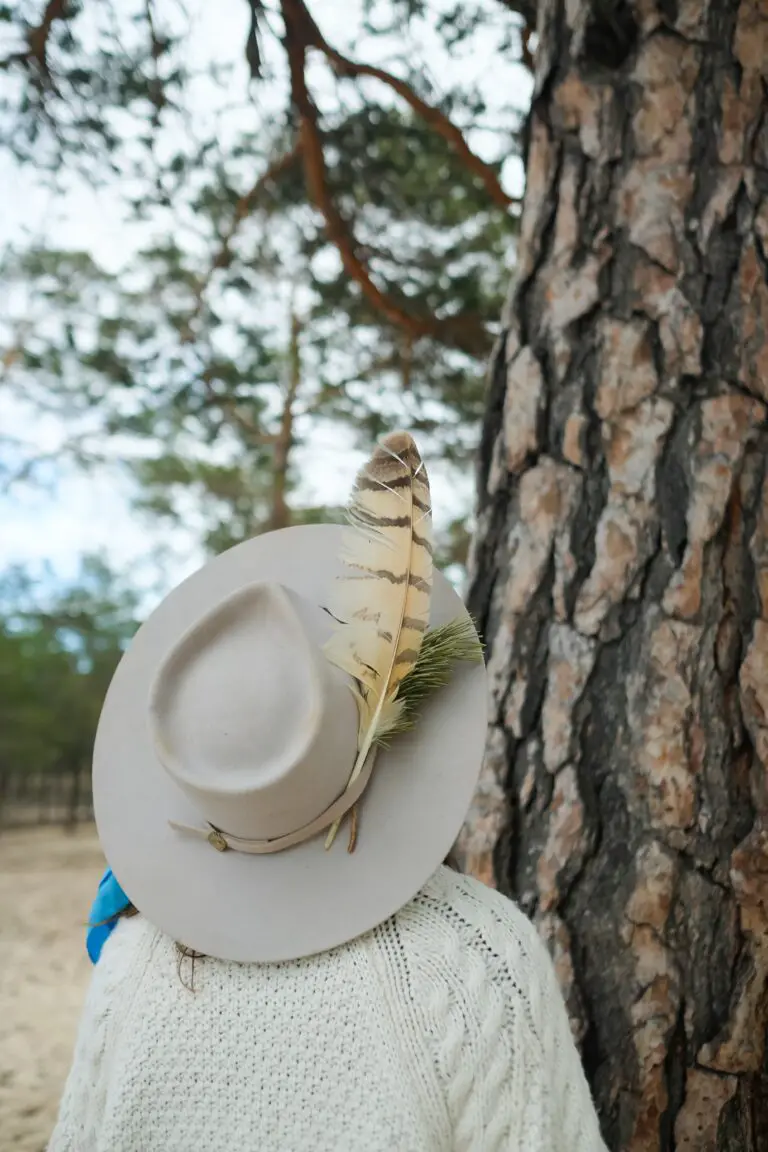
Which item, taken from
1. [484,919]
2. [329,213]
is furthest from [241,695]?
[329,213]

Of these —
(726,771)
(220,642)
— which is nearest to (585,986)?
(726,771)

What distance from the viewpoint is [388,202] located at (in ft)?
12.6

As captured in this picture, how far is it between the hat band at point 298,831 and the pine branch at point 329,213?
2.26 m

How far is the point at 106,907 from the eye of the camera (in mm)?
1192

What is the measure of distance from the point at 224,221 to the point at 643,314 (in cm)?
292

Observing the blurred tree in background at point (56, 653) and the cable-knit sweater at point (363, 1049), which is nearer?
the cable-knit sweater at point (363, 1049)

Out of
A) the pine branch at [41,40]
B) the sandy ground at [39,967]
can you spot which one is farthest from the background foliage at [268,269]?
the sandy ground at [39,967]

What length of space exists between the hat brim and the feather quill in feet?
0.17

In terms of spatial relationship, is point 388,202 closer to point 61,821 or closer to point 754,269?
point 754,269

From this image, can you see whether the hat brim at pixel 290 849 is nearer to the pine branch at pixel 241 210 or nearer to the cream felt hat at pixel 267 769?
the cream felt hat at pixel 267 769

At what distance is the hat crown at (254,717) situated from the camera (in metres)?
0.99

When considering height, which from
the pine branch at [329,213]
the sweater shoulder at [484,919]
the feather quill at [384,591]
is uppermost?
the pine branch at [329,213]

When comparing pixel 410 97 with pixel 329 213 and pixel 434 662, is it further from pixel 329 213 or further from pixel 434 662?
pixel 434 662

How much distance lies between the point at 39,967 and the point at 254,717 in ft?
21.4
